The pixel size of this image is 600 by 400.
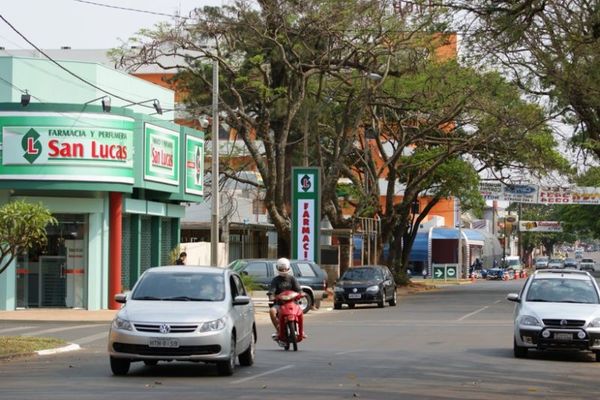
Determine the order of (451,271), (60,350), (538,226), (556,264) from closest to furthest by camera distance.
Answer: (60,350), (451,271), (556,264), (538,226)

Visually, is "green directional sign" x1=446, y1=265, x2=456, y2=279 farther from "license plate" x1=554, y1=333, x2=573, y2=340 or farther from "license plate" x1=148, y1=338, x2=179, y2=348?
"license plate" x1=148, y1=338, x2=179, y2=348

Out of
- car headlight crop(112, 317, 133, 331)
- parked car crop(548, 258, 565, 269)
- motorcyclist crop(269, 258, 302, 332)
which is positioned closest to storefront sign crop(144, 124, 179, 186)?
motorcyclist crop(269, 258, 302, 332)

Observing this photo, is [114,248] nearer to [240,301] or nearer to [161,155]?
[161,155]

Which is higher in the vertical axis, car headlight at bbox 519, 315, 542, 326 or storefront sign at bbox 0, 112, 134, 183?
storefront sign at bbox 0, 112, 134, 183

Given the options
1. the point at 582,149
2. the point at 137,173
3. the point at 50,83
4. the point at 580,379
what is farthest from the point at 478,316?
the point at 580,379

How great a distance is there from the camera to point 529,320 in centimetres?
2089

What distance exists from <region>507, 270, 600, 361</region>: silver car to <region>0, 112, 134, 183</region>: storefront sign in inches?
687

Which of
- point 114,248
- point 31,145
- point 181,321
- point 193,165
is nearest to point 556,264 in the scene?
point 193,165

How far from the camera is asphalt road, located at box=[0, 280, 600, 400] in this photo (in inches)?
591

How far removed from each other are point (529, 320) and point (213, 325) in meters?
6.79

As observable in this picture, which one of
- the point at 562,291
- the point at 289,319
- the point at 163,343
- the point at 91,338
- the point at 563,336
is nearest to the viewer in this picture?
the point at 163,343

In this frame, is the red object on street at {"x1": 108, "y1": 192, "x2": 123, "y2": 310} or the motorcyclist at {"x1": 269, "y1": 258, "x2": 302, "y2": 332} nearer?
the motorcyclist at {"x1": 269, "y1": 258, "x2": 302, "y2": 332}

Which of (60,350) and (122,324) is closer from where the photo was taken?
(122,324)

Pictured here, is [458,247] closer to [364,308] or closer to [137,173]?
[364,308]
